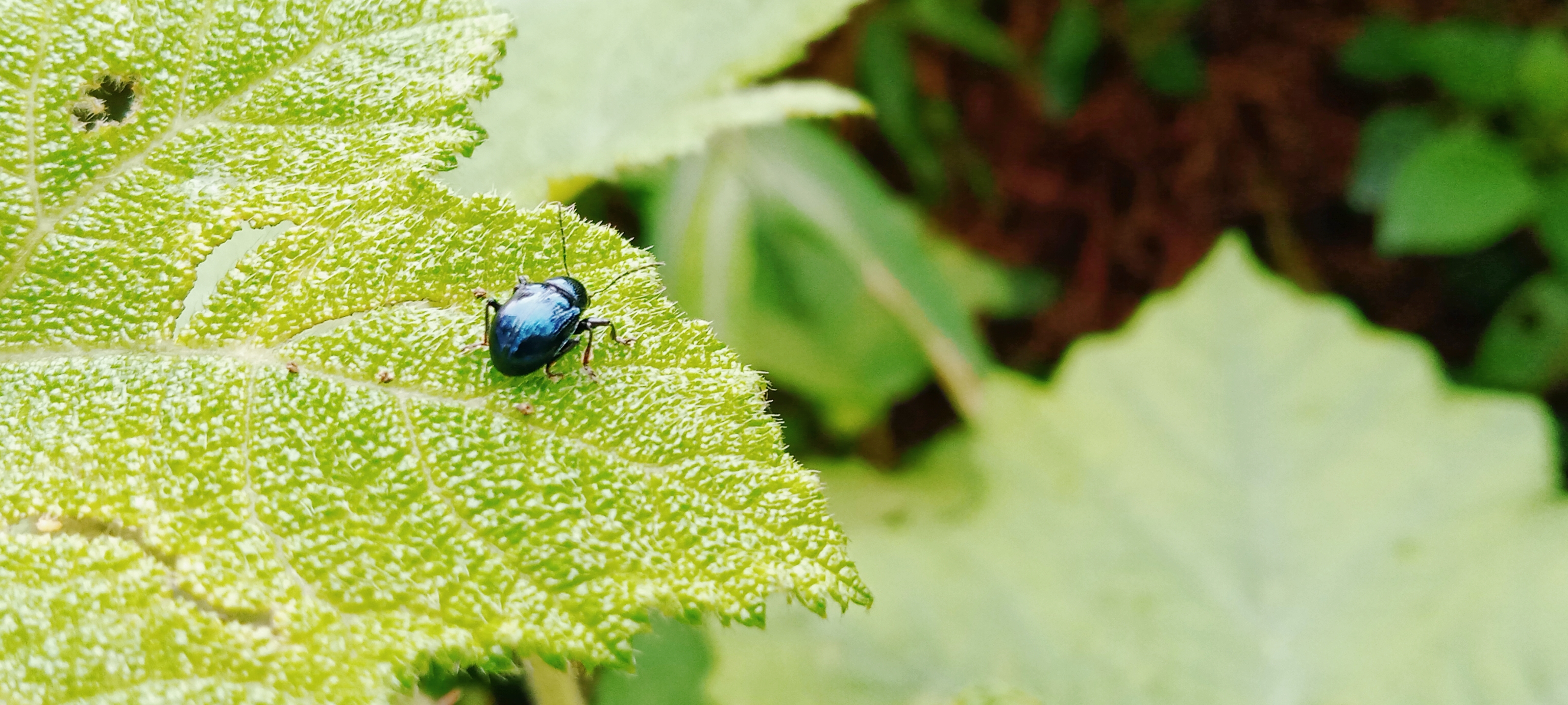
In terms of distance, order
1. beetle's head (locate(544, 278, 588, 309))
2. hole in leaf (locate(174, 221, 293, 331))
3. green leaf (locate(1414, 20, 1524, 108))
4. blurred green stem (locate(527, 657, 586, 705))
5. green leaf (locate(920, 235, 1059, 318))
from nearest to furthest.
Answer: beetle's head (locate(544, 278, 588, 309))
blurred green stem (locate(527, 657, 586, 705))
hole in leaf (locate(174, 221, 293, 331))
green leaf (locate(1414, 20, 1524, 108))
green leaf (locate(920, 235, 1059, 318))

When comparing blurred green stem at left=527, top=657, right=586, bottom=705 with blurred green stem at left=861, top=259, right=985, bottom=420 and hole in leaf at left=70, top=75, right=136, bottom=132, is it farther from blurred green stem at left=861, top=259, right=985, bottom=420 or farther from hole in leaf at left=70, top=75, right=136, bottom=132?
blurred green stem at left=861, top=259, right=985, bottom=420

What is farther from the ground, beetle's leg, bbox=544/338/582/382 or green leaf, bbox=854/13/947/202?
green leaf, bbox=854/13/947/202

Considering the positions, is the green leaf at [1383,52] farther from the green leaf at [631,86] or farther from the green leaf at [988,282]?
the green leaf at [631,86]

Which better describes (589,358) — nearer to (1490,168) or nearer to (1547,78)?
(1490,168)

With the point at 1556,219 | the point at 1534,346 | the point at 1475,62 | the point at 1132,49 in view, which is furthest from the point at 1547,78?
the point at 1132,49

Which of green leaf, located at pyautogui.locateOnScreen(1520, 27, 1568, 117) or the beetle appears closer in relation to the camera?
the beetle

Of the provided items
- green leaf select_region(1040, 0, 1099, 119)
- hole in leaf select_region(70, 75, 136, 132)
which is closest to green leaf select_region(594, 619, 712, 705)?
hole in leaf select_region(70, 75, 136, 132)

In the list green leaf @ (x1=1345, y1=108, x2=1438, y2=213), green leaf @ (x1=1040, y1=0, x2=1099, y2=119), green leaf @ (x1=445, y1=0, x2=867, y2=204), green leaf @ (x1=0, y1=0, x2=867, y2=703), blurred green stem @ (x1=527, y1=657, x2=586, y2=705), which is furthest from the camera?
green leaf @ (x1=1040, y1=0, x2=1099, y2=119)
